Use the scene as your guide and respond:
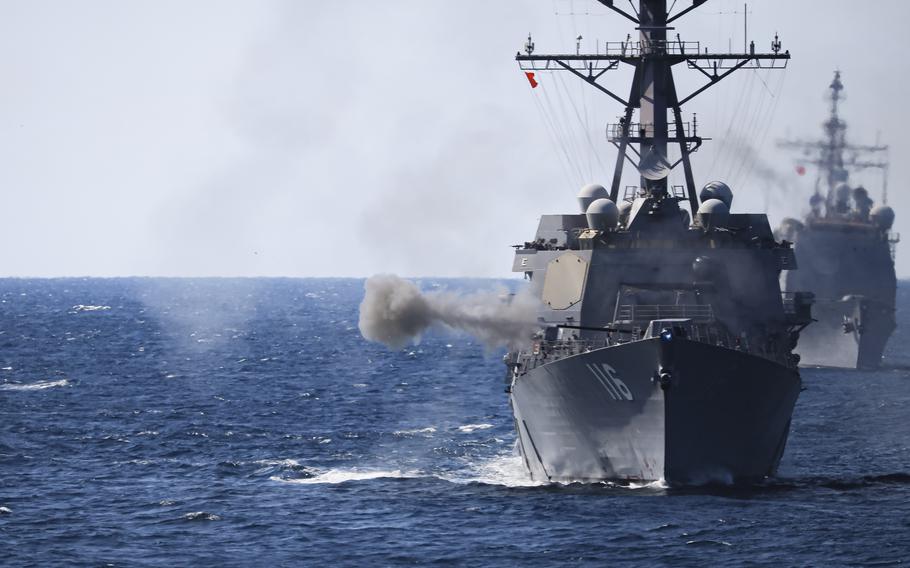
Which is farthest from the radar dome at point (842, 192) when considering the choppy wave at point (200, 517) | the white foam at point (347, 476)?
the choppy wave at point (200, 517)

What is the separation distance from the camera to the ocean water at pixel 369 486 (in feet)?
97.6

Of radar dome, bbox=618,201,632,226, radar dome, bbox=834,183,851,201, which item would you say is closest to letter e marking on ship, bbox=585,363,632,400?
radar dome, bbox=618,201,632,226

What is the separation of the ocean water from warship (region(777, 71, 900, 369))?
6075 millimetres

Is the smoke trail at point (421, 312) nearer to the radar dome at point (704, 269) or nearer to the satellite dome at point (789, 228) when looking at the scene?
the radar dome at point (704, 269)

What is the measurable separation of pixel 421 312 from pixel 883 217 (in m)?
48.6

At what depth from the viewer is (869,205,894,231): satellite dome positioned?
Answer: 277ft

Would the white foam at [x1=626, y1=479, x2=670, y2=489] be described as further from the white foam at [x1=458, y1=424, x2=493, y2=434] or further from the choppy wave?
the white foam at [x1=458, y1=424, x2=493, y2=434]

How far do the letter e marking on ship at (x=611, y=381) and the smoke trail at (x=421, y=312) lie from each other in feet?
32.1

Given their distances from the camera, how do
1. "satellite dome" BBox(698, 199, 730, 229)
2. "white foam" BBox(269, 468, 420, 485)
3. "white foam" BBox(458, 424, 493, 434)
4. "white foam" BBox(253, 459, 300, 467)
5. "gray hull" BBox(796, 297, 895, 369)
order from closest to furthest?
"white foam" BBox(269, 468, 420, 485) < "satellite dome" BBox(698, 199, 730, 229) < "white foam" BBox(253, 459, 300, 467) < "white foam" BBox(458, 424, 493, 434) < "gray hull" BBox(796, 297, 895, 369)

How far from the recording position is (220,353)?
300 ft

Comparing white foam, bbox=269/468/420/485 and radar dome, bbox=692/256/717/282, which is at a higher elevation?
radar dome, bbox=692/256/717/282

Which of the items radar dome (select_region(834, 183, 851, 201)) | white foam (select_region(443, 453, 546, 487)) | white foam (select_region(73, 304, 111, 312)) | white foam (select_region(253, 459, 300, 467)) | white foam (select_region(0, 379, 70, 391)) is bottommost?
white foam (select_region(253, 459, 300, 467))

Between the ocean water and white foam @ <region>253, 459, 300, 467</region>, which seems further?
white foam @ <region>253, 459, 300, 467</region>

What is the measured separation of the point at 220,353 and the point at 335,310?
8120 centimetres
